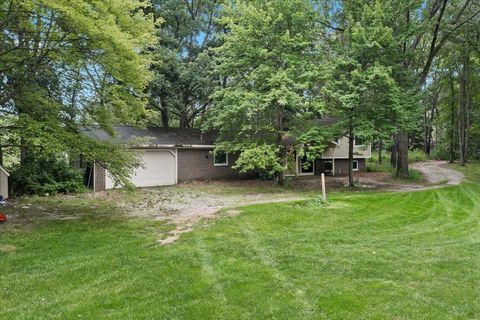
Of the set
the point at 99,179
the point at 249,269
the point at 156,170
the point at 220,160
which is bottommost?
the point at 249,269

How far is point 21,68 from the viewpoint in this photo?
11125mm

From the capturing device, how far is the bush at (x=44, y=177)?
15.2 m

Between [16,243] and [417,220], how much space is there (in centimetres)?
991

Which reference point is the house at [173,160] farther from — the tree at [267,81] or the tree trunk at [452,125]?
the tree trunk at [452,125]

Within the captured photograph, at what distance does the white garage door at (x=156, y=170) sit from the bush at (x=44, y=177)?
11.2 feet

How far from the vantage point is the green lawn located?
15.1 feet

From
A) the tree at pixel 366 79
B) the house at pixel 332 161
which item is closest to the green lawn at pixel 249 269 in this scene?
the tree at pixel 366 79

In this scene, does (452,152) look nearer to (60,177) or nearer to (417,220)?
(417,220)

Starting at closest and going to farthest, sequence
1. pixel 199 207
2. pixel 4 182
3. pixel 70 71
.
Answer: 1. pixel 70 71
2. pixel 199 207
3. pixel 4 182

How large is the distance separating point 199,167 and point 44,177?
27.2 feet

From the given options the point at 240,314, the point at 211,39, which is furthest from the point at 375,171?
the point at 240,314

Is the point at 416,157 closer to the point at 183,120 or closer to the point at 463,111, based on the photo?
the point at 463,111

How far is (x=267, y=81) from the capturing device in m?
17.9

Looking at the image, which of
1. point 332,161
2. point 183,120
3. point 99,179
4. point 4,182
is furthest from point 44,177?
point 332,161
